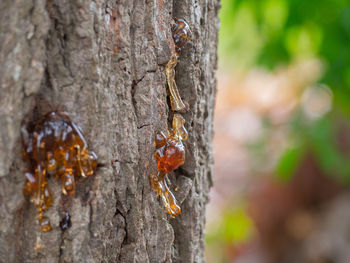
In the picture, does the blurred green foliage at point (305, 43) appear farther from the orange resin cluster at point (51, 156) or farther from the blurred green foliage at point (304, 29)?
the orange resin cluster at point (51, 156)

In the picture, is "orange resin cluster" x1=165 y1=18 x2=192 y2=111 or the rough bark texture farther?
"orange resin cluster" x1=165 y1=18 x2=192 y2=111

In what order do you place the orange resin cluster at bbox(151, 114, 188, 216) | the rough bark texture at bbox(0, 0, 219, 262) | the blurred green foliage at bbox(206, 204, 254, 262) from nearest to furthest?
the rough bark texture at bbox(0, 0, 219, 262), the orange resin cluster at bbox(151, 114, 188, 216), the blurred green foliage at bbox(206, 204, 254, 262)

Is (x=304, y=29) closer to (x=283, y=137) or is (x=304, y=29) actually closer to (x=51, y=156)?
(x=283, y=137)

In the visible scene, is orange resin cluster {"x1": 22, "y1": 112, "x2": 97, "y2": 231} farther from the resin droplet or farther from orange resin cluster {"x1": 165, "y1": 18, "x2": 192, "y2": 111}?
orange resin cluster {"x1": 165, "y1": 18, "x2": 192, "y2": 111}

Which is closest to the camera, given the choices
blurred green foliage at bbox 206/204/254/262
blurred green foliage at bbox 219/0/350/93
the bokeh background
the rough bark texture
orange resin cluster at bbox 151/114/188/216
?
the rough bark texture

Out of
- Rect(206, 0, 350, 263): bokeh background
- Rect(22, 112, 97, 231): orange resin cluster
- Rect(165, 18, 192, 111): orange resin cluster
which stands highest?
Rect(206, 0, 350, 263): bokeh background

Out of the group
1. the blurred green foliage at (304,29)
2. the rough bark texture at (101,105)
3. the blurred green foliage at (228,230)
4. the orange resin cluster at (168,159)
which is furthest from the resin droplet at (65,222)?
the blurred green foliage at (228,230)

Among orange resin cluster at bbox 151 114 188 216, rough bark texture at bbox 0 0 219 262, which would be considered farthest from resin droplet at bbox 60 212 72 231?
orange resin cluster at bbox 151 114 188 216
